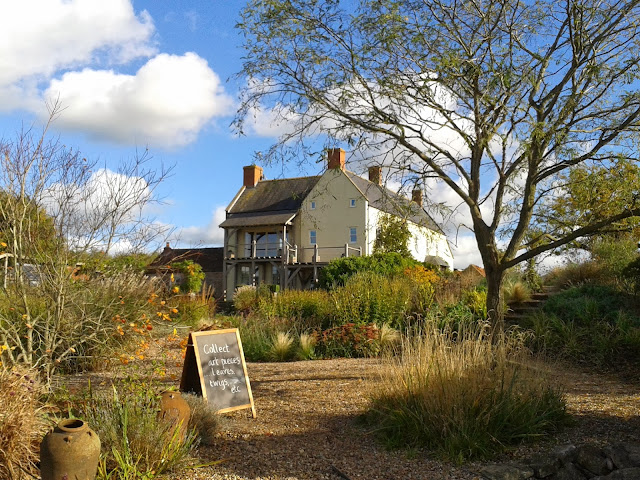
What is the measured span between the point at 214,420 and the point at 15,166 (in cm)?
380

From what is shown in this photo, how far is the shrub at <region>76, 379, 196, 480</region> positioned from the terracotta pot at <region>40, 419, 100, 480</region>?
167 millimetres

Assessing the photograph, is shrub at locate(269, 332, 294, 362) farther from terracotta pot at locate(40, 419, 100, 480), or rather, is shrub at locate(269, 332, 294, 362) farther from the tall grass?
terracotta pot at locate(40, 419, 100, 480)

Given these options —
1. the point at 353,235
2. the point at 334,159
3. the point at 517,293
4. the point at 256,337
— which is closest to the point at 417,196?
the point at 334,159

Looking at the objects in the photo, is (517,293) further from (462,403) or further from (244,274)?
(244,274)

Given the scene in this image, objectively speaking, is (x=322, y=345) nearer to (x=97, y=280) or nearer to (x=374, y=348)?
(x=374, y=348)

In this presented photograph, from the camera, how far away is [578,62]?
676 cm

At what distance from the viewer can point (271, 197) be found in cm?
3372

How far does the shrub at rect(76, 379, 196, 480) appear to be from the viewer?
407 cm

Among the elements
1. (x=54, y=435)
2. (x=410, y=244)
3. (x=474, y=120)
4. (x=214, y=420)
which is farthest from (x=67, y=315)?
(x=410, y=244)

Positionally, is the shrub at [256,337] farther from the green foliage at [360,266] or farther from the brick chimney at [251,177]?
the brick chimney at [251,177]

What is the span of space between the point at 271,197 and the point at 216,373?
1103 inches

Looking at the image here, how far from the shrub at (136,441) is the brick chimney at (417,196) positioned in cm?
456

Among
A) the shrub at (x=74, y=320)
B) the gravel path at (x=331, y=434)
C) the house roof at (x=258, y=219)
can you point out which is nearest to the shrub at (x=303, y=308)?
the shrub at (x=74, y=320)

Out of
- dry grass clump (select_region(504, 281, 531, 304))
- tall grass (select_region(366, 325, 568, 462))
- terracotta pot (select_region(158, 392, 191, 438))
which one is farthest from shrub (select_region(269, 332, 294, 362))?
dry grass clump (select_region(504, 281, 531, 304))
